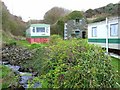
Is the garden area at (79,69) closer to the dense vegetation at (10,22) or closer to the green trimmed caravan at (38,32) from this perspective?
the dense vegetation at (10,22)

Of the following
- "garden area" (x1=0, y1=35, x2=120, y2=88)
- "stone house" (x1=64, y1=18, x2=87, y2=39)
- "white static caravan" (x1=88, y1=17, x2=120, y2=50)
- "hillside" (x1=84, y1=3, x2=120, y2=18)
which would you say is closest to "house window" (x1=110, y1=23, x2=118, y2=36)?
"white static caravan" (x1=88, y1=17, x2=120, y2=50)

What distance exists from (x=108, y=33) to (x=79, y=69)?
683 centimetres

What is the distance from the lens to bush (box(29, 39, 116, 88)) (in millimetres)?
2695

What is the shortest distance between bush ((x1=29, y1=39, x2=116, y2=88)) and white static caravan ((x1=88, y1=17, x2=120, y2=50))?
18.0 ft

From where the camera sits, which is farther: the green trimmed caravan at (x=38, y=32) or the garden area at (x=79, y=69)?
the green trimmed caravan at (x=38, y=32)

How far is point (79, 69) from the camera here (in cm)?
272

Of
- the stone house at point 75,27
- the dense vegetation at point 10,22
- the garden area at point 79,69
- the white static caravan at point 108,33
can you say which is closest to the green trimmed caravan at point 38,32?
the dense vegetation at point 10,22

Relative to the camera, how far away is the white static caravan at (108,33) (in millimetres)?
8538

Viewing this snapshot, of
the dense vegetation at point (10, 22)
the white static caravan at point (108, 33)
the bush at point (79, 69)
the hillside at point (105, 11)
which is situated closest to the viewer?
the bush at point (79, 69)

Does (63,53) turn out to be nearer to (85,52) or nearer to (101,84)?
(85,52)

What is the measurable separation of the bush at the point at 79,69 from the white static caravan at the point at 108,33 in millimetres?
5496

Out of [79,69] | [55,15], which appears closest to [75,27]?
[55,15]

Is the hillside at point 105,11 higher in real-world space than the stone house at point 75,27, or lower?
higher

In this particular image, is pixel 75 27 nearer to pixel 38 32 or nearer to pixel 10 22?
pixel 38 32
